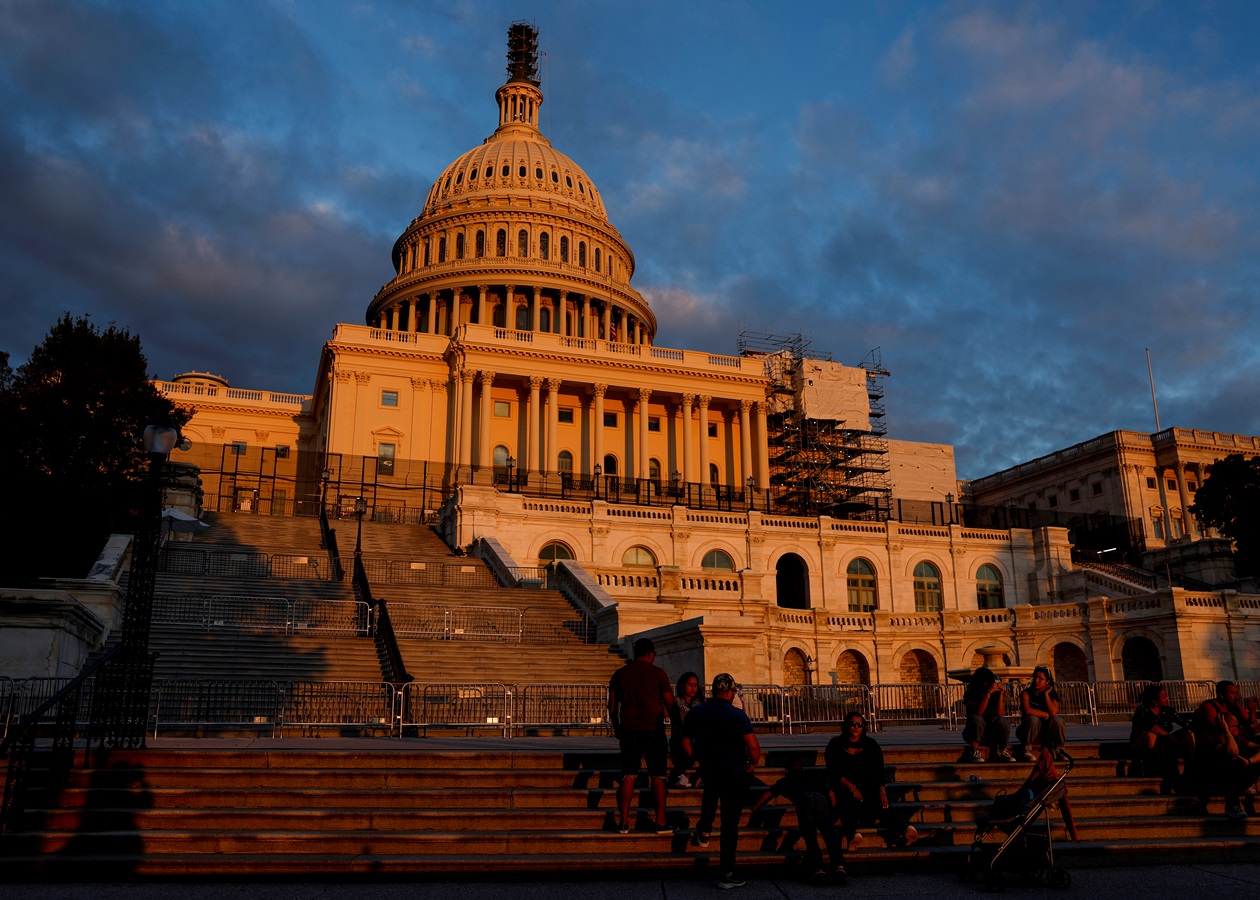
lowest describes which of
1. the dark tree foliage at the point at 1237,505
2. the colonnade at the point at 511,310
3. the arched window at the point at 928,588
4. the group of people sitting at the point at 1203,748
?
the group of people sitting at the point at 1203,748

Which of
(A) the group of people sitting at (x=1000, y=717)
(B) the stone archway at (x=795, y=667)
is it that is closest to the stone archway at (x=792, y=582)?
(B) the stone archway at (x=795, y=667)

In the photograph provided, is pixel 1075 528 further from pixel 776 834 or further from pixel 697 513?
pixel 776 834

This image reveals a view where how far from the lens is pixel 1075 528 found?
69.9 m

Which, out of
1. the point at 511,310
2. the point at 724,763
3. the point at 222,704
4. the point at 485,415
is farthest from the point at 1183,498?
the point at 724,763

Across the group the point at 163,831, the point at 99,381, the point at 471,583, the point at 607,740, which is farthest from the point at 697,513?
the point at 163,831

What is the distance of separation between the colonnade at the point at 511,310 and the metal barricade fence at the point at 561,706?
2515 inches

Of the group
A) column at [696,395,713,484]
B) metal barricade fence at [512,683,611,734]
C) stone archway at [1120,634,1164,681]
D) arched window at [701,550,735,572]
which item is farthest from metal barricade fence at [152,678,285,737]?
column at [696,395,713,484]

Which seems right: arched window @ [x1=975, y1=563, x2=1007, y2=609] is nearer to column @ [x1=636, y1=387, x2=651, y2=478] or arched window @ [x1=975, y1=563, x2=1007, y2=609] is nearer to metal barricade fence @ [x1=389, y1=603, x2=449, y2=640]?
column @ [x1=636, y1=387, x2=651, y2=478]

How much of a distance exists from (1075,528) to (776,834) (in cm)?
6504

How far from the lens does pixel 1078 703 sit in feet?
89.7

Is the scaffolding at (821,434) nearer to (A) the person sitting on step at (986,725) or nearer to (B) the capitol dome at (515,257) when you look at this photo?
(B) the capitol dome at (515,257)

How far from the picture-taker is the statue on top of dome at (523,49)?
116m

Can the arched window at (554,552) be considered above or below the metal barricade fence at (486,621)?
above

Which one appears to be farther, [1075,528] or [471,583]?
[1075,528]
